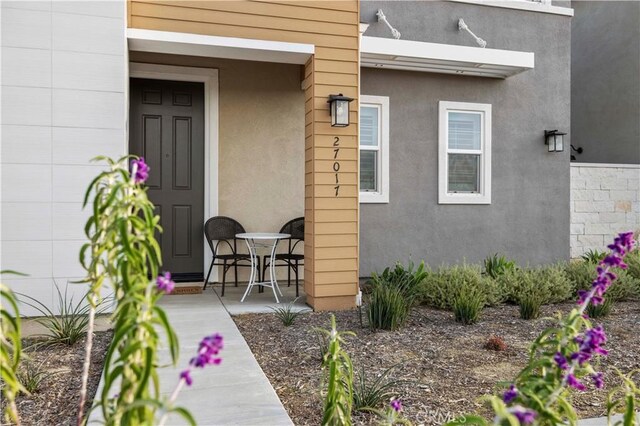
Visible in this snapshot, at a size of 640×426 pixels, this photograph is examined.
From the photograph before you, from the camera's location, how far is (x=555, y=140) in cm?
721

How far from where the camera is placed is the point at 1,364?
1.20m

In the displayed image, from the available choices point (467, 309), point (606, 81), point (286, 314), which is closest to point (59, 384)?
point (286, 314)

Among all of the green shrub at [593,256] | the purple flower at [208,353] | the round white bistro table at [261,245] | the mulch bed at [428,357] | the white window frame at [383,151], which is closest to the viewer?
the purple flower at [208,353]

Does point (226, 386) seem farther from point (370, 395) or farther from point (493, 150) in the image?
point (493, 150)

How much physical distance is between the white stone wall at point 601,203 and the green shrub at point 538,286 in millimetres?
2371

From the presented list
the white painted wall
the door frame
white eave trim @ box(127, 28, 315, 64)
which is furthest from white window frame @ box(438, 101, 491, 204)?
the white painted wall

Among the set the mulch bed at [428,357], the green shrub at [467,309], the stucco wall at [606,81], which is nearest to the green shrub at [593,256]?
the mulch bed at [428,357]

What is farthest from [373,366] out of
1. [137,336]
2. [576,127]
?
[576,127]

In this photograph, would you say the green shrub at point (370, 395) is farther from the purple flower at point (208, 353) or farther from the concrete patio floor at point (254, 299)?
the concrete patio floor at point (254, 299)

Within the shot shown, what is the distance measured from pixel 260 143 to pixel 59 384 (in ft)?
12.7

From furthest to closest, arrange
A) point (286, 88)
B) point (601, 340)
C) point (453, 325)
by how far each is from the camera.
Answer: point (286, 88), point (453, 325), point (601, 340)

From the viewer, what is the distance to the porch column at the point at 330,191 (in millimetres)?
4766

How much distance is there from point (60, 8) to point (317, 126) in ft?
7.65

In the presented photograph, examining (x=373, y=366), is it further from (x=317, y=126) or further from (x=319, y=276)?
(x=317, y=126)
